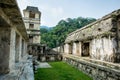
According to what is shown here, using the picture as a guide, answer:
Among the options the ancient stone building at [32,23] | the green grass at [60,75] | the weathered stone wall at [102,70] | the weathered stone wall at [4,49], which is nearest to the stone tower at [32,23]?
the ancient stone building at [32,23]

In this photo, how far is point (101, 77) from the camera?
6.89m

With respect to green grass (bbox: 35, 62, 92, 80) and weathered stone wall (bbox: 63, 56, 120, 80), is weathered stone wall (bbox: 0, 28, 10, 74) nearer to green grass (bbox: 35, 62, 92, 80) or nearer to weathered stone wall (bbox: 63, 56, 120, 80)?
green grass (bbox: 35, 62, 92, 80)

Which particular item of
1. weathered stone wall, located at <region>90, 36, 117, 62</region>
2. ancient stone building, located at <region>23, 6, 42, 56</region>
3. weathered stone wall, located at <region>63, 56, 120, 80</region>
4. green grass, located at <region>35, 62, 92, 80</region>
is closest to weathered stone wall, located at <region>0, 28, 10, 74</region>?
green grass, located at <region>35, 62, 92, 80</region>

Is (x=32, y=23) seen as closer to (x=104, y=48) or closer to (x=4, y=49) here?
(x=104, y=48)

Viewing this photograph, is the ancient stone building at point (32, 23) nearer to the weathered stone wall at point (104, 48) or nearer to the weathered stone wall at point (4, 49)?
the weathered stone wall at point (104, 48)

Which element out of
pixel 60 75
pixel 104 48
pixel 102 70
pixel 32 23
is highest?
pixel 32 23

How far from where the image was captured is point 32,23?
2411 centimetres

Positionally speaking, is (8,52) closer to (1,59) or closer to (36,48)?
(1,59)

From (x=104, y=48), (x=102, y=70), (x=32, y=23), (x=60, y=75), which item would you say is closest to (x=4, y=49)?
(x=102, y=70)

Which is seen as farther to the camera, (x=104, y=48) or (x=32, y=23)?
(x=32, y=23)

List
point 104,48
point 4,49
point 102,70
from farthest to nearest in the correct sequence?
point 104,48 < point 102,70 < point 4,49

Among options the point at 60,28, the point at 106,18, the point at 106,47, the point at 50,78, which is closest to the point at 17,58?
the point at 50,78

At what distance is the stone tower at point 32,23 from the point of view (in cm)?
2352

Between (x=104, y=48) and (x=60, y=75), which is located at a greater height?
(x=104, y=48)
